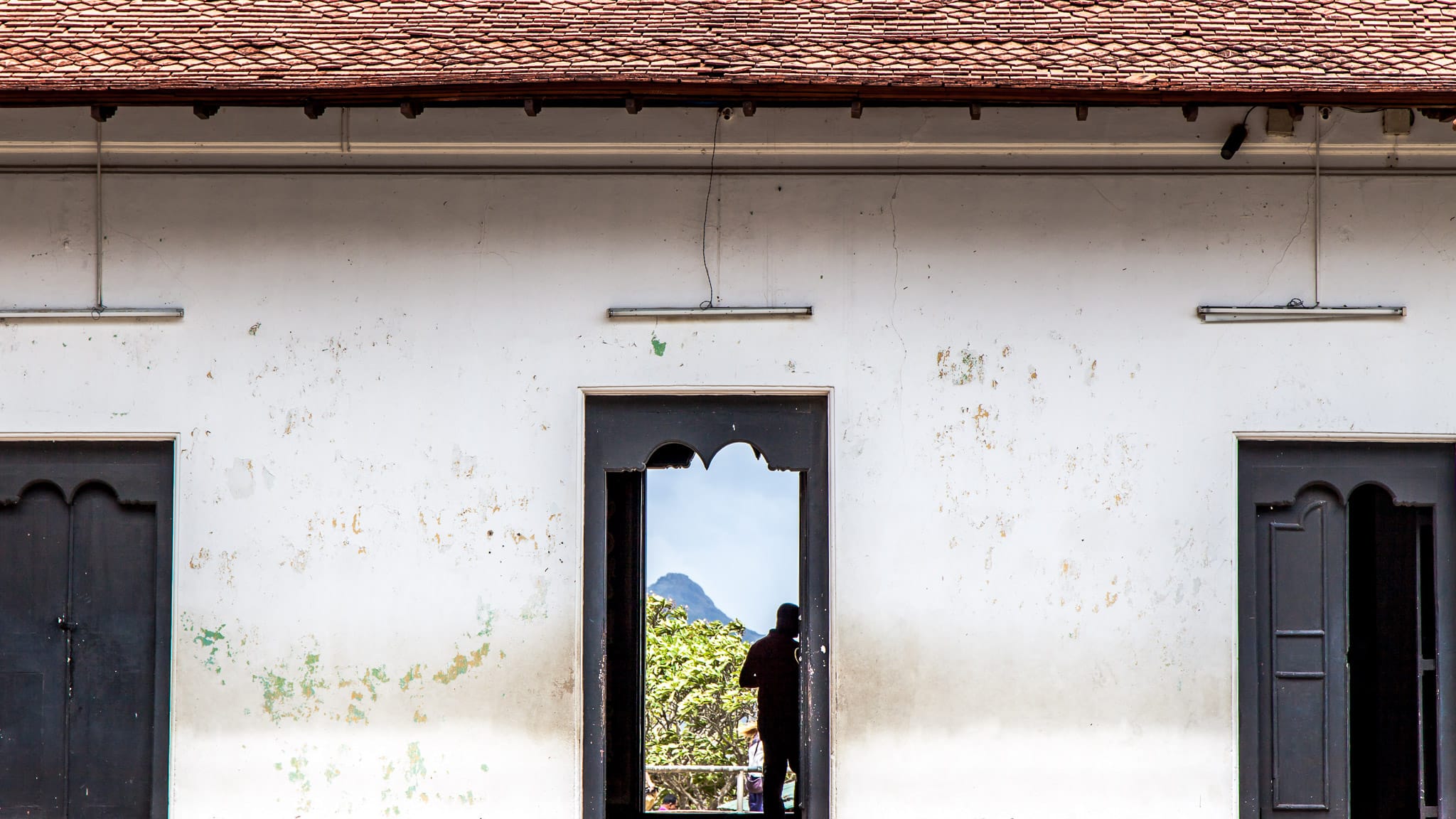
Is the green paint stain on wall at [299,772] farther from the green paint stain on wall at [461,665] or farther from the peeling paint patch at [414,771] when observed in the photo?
the green paint stain on wall at [461,665]

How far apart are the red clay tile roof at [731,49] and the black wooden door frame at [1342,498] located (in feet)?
5.18

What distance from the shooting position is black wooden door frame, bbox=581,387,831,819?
5.31m

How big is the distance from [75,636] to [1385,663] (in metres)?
6.75

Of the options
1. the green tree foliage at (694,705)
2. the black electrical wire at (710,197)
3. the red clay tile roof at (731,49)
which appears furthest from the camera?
the green tree foliage at (694,705)

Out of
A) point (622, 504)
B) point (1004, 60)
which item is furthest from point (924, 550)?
point (622, 504)

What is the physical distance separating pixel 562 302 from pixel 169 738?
265 centimetres

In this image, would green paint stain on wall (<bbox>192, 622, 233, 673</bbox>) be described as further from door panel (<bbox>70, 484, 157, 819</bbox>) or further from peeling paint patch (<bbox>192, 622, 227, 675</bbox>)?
door panel (<bbox>70, 484, 157, 819</bbox>)

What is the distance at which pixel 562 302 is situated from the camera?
5.33 meters

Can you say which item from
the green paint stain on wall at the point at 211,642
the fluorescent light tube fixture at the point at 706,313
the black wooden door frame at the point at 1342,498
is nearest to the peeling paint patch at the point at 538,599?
the fluorescent light tube fixture at the point at 706,313

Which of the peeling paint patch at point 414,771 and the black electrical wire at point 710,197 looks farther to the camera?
the black electrical wire at point 710,197

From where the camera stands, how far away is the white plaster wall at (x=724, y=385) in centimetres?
523

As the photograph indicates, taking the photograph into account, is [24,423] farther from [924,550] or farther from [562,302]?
[924,550]

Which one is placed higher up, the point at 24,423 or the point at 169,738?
the point at 24,423

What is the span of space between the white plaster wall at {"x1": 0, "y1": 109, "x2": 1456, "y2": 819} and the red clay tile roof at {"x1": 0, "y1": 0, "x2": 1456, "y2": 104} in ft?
1.45
